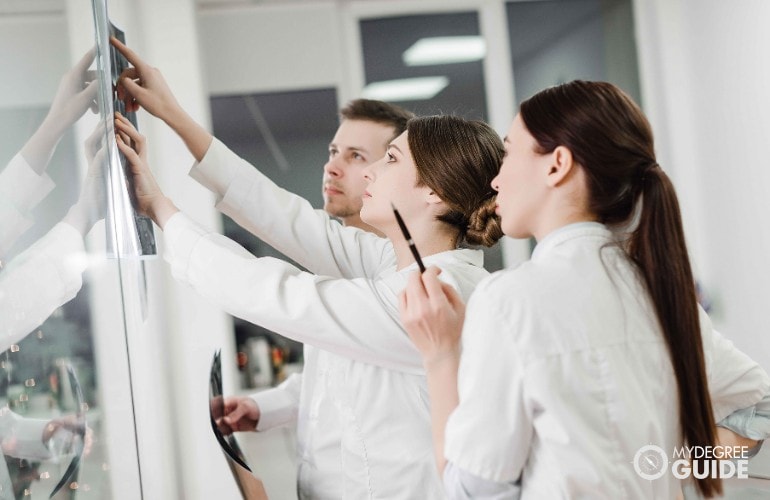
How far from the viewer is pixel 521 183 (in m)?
0.97

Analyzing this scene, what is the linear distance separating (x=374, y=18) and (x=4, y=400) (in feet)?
10.4

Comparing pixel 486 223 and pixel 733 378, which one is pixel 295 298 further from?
pixel 733 378

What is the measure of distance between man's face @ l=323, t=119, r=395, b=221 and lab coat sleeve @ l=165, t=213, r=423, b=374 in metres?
0.61

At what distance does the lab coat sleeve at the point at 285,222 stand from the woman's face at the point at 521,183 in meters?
0.60

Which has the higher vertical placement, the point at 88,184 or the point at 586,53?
the point at 586,53

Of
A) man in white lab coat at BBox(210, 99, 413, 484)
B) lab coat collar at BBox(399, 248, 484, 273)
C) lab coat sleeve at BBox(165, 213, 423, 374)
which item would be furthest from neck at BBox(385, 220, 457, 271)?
man in white lab coat at BBox(210, 99, 413, 484)

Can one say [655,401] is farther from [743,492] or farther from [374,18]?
[374,18]

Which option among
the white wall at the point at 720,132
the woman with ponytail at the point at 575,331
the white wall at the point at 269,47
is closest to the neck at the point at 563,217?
the woman with ponytail at the point at 575,331

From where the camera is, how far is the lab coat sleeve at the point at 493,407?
85cm

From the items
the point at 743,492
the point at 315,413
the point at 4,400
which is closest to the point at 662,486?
the point at 315,413

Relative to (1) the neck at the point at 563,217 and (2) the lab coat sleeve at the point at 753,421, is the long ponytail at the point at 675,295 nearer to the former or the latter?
(1) the neck at the point at 563,217

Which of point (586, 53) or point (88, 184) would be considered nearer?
point (88, 184)

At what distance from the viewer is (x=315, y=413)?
1.28 metres

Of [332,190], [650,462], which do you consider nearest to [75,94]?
[650,462]
